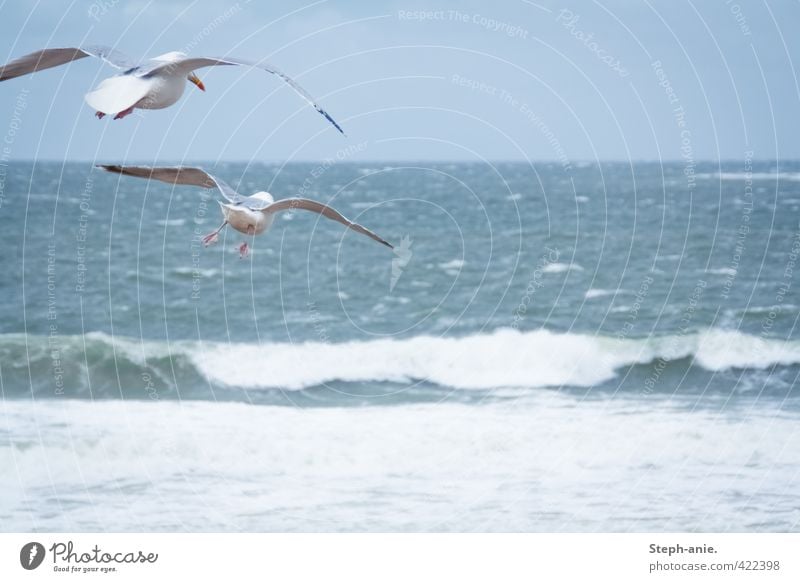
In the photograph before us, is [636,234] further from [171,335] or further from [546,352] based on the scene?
[171,335]

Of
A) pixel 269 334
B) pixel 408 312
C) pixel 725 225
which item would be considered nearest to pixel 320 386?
pixel 269 334

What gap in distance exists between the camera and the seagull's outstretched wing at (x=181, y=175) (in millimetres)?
3926

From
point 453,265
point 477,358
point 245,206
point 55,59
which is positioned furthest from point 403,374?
point 55,59

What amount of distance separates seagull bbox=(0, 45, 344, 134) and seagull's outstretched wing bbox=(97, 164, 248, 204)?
0.20 metres

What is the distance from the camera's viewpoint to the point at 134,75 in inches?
169

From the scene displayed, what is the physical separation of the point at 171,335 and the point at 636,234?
36.5 feet

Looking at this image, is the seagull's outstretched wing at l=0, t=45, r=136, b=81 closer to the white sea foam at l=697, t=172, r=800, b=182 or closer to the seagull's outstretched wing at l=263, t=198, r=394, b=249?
the seagull's outstretched wing at l=263, t=198, r=394, b=249

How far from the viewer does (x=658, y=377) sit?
44.1 ft

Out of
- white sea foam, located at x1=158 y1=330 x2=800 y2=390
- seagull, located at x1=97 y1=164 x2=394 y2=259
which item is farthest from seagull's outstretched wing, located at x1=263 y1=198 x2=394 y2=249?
white sea foam, located at x1=158 y1=330 x2=800 y2=390
